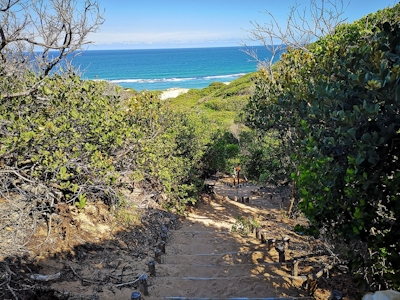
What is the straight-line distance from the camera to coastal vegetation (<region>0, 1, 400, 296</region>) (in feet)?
7.25

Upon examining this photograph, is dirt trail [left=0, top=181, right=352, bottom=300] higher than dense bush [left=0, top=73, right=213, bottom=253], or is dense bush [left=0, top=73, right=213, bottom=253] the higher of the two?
dense bush [left=0, top=73, right=213, bottom=253]

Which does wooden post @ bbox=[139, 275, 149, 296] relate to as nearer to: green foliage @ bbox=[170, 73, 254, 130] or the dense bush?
the dense bush

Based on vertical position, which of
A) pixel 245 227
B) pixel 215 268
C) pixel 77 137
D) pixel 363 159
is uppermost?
pixel 363 159

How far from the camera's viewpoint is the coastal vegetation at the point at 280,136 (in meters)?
2.21

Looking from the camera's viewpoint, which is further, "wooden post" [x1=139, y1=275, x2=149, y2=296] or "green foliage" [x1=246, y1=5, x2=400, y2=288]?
"wooden post" [x1=139, y1=275, x2=149, y2=296]

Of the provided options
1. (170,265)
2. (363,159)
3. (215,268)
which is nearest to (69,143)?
(170,265)

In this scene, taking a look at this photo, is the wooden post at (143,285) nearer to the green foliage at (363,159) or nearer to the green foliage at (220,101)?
the green foliage at (363,159)

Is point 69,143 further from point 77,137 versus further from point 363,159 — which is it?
point 363,159


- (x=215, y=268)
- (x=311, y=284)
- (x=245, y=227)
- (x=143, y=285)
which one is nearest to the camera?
(x=143, y=285)

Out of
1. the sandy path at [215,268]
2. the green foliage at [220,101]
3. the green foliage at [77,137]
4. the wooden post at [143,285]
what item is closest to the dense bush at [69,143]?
the green foliage at [77,137]

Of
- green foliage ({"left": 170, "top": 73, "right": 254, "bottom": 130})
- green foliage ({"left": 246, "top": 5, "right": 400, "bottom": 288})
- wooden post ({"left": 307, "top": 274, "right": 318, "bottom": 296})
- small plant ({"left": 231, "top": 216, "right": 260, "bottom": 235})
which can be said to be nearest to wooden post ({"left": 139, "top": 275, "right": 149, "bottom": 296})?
wooden post ({"left": 307, "top": 274, "right": 318, "bottom": 296})

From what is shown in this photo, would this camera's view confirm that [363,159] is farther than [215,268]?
No

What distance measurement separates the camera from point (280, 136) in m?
8.04

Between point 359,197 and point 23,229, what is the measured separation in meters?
4.82
